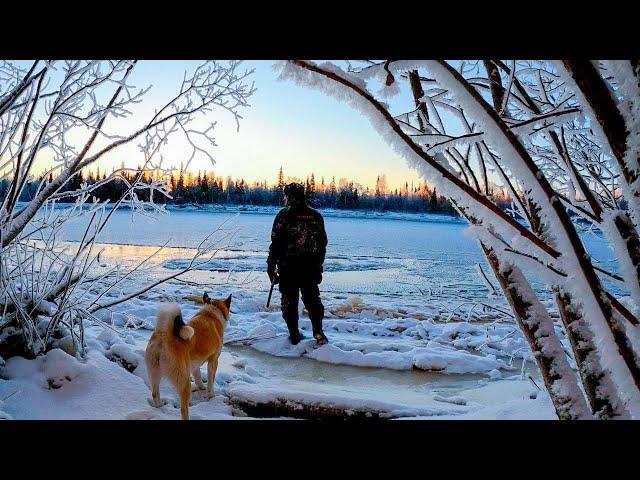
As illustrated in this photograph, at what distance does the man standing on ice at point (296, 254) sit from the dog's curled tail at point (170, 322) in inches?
91.6

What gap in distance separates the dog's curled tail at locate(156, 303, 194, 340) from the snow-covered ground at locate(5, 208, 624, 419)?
24.6 inches

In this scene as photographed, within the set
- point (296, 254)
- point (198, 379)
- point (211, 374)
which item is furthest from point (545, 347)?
point (296, 254)

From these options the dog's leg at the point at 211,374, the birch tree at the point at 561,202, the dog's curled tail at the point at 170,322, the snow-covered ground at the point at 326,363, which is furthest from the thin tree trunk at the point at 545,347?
the dog's leg at the point at 211,374

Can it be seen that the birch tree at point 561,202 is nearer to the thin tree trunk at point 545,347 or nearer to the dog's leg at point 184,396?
the thin tree trunk at point 545,347

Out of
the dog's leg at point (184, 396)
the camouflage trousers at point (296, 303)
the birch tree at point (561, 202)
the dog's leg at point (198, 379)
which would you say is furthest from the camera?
the camouflage trousers at point (296, 303)

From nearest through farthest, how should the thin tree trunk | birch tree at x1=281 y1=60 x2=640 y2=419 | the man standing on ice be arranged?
1. birch tree at x1=281 y1=60 x2=640 y2=419
2. the thin tree trunk
3. the man standing on ice

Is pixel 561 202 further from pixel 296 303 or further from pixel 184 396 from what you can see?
pixel 296 303

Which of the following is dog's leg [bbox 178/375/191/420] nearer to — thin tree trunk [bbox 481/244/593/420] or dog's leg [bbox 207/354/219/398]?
dog's leg [bbox 207/354/219/398]

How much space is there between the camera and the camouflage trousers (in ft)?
17.5

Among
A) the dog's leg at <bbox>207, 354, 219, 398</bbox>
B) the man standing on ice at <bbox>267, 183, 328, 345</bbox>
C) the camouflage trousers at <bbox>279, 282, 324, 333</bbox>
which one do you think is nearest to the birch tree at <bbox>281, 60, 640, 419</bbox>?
the dog's leg at <bbox>207, 354, 219, 398</bbox>

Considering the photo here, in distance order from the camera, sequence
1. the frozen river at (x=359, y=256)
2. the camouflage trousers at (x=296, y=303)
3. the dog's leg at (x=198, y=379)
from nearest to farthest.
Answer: the dog's leg at (x=198, y=379) → the camouflage trousers at (x=296, y=303) → the frozen river at (x=359, y=256)

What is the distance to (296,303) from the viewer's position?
535cm

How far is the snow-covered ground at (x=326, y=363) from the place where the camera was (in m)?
3.02

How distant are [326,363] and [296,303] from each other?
945 millimetres
